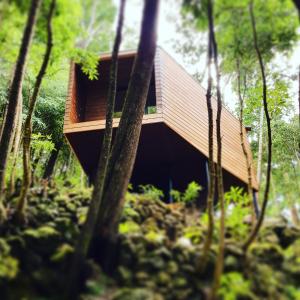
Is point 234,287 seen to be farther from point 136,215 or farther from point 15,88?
point 15,88

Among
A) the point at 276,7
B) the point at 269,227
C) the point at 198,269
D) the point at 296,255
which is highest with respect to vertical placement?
the point at 276,7

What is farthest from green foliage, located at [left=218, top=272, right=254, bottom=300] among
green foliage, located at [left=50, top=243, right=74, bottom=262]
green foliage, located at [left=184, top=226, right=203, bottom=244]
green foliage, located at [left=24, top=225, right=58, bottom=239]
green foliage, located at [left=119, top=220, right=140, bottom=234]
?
green foliage, located at [left=24, top=225, right=58, bottom=239]

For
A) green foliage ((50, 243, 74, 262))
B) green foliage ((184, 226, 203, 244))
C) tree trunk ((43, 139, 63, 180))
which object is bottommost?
green foliage ((50, 243, 74, 262))

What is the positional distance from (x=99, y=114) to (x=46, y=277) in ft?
22.6

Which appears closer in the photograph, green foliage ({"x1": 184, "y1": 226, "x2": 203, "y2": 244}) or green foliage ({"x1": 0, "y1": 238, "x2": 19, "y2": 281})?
green foliage ({"x1": 0, "y1": 238, "x2": 19, "y2": 281})

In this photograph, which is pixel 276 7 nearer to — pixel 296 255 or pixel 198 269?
pixel 296 255

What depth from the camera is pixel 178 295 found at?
3918 millimetres

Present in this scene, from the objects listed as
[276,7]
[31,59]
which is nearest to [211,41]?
[276,7]

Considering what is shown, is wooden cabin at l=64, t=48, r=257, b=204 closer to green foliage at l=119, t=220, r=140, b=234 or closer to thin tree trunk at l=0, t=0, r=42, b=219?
thin tree trunk at l=0, t=0, r=42, b=219

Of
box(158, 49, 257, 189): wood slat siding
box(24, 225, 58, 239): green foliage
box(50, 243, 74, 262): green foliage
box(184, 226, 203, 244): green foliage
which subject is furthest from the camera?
box(158, 49, 257, 189): wood slat siding

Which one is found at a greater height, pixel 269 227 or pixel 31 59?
pixel 31 59

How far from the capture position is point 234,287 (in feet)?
12.7

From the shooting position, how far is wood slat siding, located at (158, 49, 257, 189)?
8.45m

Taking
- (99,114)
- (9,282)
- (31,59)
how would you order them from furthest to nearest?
(99,114), (31,59), (9,282)
